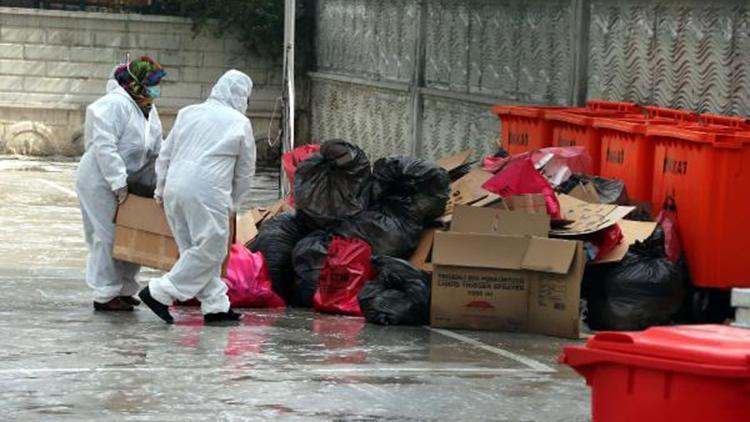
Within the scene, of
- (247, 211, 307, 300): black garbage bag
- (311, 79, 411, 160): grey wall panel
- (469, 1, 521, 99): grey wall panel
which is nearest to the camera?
(247, 211, 307, 300): black garbage bag

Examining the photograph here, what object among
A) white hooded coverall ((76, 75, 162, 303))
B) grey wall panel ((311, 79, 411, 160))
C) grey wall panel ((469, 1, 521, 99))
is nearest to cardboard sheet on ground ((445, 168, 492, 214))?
white hooded coverall ((76, 75, 162, 303))

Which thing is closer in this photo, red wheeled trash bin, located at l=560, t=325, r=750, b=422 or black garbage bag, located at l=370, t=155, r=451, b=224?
red wheeled trash bin, located at l=560, t=325, r=750, b=422

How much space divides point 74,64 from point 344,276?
16098 millimetres

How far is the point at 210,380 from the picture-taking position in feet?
27.1

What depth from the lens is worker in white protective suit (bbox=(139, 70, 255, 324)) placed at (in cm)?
1005

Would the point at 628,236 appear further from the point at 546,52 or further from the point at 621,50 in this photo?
the point at 546,52

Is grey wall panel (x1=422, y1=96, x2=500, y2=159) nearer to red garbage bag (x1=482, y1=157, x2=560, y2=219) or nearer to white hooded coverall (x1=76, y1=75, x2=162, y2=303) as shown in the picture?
red garbage bag (x1=482, y1=157, x2=560, y2=219)

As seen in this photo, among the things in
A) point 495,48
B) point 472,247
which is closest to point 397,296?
point 472,247

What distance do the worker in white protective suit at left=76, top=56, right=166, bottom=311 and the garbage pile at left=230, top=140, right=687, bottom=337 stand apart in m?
0.97

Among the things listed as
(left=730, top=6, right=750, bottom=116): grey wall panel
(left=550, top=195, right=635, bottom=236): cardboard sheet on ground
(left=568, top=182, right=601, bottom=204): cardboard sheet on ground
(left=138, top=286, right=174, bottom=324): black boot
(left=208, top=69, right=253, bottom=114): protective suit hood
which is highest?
(left=730, top=6, right=750, bottom=116): grey wall panel

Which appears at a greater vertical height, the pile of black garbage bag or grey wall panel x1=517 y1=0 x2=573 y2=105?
grey wall panel x1=517 y1=0 x2=573 y2=105

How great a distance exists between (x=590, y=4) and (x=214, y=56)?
12215 mm

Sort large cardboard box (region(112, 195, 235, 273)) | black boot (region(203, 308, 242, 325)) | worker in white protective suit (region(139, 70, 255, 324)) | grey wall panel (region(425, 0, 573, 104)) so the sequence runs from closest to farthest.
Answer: worker in white protective suit (region(139, 70, 255, 324))
black boot (region(203, 308, 242, 325))
large cardboard box (region(112, 195, 235, 273))
grey wall panel (region(425, 0, 573, 104))

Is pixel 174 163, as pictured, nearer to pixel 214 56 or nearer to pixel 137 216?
pixel 137 216
